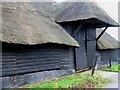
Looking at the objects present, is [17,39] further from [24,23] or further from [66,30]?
[66,30]

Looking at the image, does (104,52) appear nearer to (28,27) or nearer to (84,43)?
(84,43)

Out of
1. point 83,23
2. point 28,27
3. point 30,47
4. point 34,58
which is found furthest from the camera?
point 83,23

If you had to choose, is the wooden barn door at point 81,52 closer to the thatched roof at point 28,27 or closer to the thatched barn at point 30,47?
the thatched barn at point 30,47

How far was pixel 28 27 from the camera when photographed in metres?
13.5

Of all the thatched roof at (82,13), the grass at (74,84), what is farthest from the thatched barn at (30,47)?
the thatched roof at (82,13)

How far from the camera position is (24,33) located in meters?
12.6

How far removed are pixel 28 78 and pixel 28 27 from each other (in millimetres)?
2715

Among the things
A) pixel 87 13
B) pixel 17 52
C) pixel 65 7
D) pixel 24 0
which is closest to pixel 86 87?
pixel 17 52

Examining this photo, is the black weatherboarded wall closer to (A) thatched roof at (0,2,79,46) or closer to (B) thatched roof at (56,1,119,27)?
(A) thatched roof at (0,2,79,46)

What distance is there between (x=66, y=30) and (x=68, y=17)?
95 cm

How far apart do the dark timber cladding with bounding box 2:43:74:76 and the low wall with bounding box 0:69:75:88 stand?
230 millimetres

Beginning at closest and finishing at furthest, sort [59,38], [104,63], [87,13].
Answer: [59,38] → [87,13] → [104,63]

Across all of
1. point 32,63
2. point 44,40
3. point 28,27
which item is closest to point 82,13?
point 44,40

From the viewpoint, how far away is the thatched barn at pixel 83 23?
17562mm
